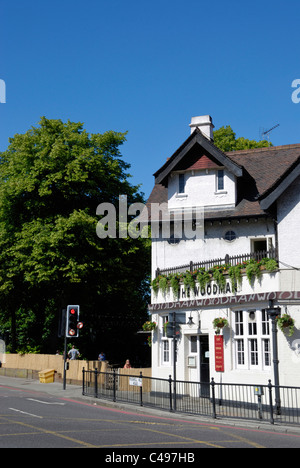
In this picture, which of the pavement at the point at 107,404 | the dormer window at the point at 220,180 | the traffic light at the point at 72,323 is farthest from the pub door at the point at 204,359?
the dormer window at the point at 220,180

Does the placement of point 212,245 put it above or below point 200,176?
below

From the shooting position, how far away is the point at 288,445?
39.4 feet

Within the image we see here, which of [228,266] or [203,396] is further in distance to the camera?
[228,266]

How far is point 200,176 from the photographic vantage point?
87.2 ft

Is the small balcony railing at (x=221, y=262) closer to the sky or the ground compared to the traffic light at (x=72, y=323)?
closer to the sky

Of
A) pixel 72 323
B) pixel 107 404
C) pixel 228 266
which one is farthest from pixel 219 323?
pixel 72 323

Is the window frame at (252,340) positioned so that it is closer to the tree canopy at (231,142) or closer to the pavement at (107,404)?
the pavement at (107,404)

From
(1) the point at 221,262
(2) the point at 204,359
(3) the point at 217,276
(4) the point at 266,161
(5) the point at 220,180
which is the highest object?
(4) the point at 266,161

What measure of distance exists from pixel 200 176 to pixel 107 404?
11478 millimetres

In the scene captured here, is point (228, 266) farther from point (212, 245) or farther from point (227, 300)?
point (212, 245)

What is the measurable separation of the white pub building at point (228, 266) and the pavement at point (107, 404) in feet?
7.29

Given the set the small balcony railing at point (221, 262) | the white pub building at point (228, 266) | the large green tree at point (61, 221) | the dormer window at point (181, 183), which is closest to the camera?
the white pub building at point (228, 266)

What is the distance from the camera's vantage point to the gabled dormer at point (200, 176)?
84.3 feet
